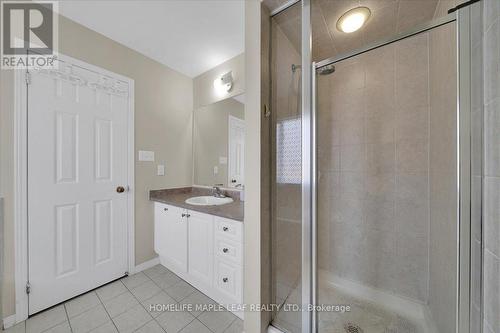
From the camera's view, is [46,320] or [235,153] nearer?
[46,320]

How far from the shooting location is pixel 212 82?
2.21m

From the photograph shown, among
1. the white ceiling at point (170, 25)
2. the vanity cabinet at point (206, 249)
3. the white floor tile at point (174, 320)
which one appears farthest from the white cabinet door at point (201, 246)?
the white ceiling at point (170, 25)

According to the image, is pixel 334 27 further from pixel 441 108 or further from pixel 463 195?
pixel 463 195

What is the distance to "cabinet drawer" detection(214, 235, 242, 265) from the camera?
4.09 ft

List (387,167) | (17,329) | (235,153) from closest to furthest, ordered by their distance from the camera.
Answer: (17,329) → (387,167) → (235,153)

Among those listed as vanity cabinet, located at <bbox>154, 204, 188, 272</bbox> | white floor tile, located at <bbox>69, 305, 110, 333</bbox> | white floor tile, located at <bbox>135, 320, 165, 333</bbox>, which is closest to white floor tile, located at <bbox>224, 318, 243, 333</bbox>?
white floor tile, located at <bbox>135, 320, 165, 333</bbox>

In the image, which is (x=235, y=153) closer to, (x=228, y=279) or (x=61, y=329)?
(x=228, y=279)

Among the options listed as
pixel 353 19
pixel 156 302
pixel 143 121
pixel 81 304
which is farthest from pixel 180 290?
pixel 353 19

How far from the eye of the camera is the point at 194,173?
8.00ft

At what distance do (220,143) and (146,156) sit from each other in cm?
85

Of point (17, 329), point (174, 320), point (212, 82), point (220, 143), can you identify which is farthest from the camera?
point (212, 82)

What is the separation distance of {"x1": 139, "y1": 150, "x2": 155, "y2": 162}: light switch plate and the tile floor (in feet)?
4.18

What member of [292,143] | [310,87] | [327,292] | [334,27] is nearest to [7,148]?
[292,143]

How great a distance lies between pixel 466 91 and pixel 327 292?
4.95 ft
